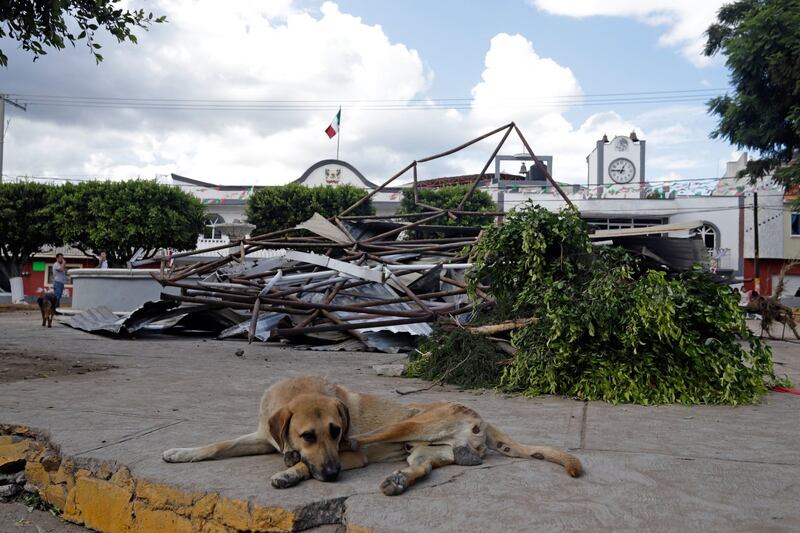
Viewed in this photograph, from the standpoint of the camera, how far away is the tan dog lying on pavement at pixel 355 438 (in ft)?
10.2

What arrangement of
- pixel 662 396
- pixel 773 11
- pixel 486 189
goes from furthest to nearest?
pixel 486 189 → pixel 773 11 → pixel 662 396

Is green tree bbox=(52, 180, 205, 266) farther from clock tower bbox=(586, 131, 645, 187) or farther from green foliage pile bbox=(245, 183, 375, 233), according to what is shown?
clock tower bbox=(586, 131, 645, 187)

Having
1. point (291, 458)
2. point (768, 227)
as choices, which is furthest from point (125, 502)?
point (768, 227)

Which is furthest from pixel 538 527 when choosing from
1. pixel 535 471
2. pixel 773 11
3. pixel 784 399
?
pixel 773 11

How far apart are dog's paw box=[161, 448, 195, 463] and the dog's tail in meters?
1.62

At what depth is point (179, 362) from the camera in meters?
8.65

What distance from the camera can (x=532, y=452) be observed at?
3537 millimetres

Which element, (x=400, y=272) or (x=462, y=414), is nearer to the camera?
(x=462, y=414)

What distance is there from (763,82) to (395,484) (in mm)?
23745

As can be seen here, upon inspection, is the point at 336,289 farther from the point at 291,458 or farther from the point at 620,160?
the point at 620,160

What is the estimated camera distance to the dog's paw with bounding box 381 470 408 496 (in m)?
2.95

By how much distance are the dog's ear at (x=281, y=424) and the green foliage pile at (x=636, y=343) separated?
3.40m

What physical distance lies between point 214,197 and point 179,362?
37433 millimetres

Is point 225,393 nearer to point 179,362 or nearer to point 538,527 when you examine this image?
point 179,362
